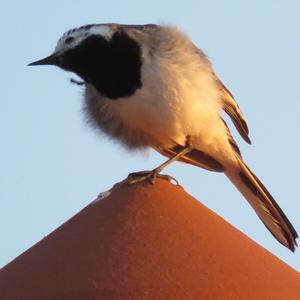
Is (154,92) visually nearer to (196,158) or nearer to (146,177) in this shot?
(196,158)

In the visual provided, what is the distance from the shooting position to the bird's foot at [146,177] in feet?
11.6

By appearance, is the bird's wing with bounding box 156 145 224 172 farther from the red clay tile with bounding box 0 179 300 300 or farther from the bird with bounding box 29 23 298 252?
the red clay tile with bounding box 0 179 300 300

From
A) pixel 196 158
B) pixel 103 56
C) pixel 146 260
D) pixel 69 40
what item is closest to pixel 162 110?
pixel 103 56

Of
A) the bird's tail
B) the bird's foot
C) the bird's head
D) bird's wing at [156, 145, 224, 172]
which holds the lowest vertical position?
the bird's tail

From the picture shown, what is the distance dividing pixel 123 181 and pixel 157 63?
5.61ft

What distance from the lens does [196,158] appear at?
571 centimetres

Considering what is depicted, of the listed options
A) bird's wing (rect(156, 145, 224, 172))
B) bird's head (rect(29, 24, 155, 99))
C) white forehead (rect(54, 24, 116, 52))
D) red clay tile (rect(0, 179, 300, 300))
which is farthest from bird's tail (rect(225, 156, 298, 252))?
red clay tile (rect(0, 179, 300, 300))

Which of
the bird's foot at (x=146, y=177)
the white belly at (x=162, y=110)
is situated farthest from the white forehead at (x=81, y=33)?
the bird's foot at (x=146, y=177)

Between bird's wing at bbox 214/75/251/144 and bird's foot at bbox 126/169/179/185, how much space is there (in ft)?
6.76

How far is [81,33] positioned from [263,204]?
63.3 inches

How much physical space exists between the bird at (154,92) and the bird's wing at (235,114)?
0.17m

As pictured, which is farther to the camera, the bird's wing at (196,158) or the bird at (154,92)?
the bird's wing at (196,158)

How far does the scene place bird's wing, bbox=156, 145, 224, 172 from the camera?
5.55 m

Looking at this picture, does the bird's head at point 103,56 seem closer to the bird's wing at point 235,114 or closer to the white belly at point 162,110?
the white belly at point 162,110
